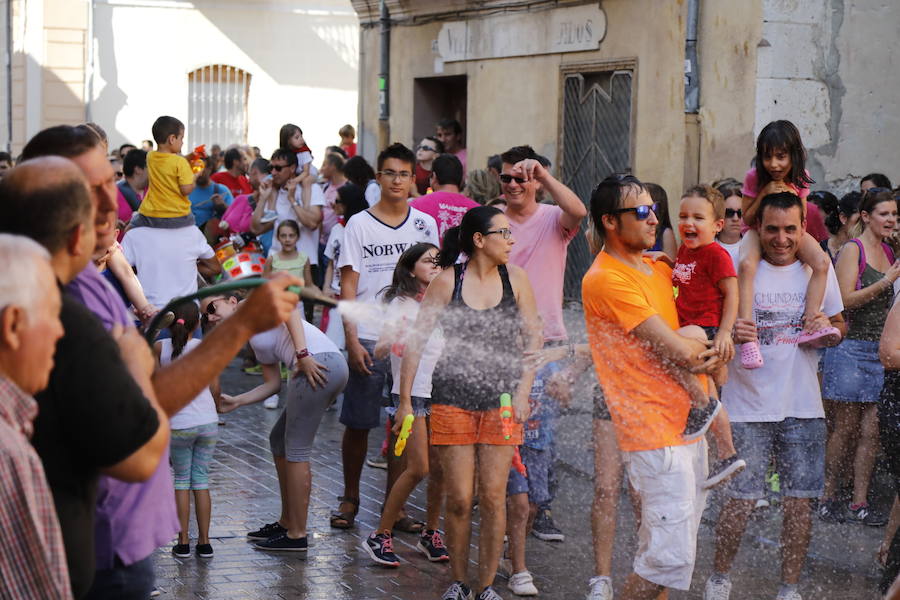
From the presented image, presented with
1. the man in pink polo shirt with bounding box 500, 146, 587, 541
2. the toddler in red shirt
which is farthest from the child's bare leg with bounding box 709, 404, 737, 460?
the man in pink polo shirt with bounding box 500, 146, 587, 541

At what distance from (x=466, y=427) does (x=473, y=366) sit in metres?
0.34

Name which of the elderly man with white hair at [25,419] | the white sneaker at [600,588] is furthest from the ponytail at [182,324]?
the elderly man with white hair at [25,419]

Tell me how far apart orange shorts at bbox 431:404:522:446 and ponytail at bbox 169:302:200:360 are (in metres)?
1.42

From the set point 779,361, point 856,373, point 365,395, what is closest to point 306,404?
point 365,395

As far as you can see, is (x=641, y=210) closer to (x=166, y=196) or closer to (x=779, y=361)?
(x=779, y=361)

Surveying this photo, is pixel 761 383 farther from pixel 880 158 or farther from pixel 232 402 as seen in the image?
pixel 880 158

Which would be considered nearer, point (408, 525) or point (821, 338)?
point (821, 338)

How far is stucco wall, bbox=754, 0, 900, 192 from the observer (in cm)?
1138

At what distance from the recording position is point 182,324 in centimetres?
679

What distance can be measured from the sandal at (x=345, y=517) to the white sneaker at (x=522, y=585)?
1.37 m

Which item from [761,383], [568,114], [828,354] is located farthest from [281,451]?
[568,114]

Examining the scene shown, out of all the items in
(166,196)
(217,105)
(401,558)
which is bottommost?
(401,558)

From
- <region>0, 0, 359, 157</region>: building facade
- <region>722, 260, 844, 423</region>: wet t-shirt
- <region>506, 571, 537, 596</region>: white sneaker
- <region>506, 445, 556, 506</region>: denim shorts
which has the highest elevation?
<region>0, 0, 359, 157</region>: building facade

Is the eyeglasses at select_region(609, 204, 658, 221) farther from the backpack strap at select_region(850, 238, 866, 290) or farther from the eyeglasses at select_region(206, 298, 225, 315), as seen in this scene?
the backpack strap at select_region(850, 238, 866, 290)
